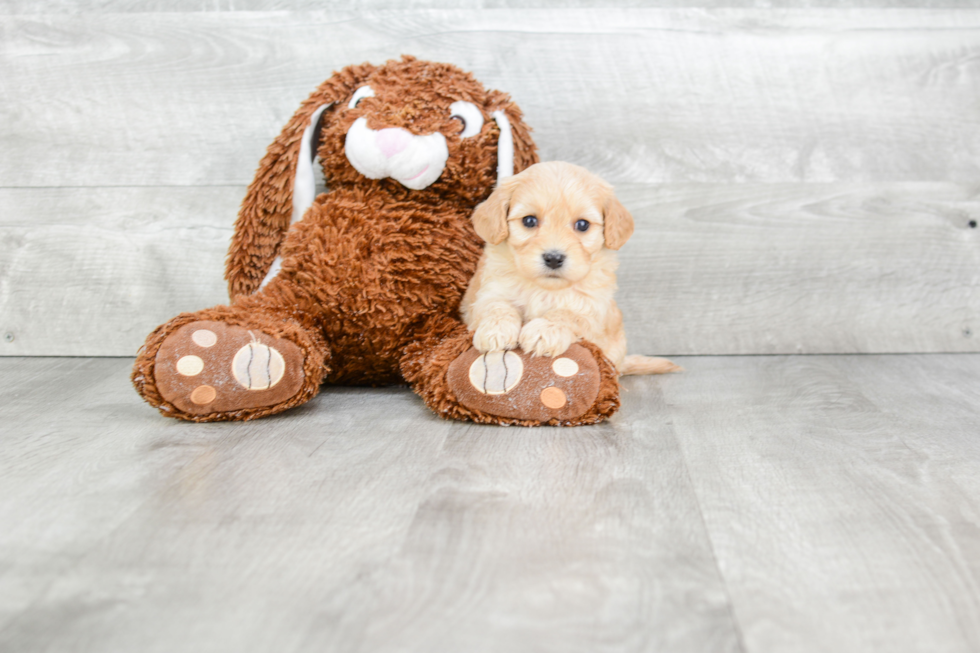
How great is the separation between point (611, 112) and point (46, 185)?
3.64 ft

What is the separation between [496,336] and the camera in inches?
41.0

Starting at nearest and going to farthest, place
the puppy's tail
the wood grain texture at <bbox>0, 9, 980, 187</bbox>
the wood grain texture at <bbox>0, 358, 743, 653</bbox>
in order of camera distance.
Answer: the wood grain texture at <bbox>0, 358, 743, 653</bbox>
the puppy's tail
the wood grain texture at <bbox>0, 9, 980, 187</bbox>

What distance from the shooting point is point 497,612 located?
1.93 feet

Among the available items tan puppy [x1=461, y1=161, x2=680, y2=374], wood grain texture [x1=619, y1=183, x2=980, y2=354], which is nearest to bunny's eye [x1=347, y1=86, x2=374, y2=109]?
tan puppy [x1=461, y1=161, x2=680, y2=374]

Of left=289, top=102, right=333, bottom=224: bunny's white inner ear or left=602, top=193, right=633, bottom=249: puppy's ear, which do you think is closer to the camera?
left=602, top=193, right=633, bottom=249: puppy's ear

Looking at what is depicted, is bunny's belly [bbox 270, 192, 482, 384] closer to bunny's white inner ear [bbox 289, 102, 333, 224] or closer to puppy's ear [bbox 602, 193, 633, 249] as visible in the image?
bunny's white inner ear [bbox 289, 102, 333, 224]

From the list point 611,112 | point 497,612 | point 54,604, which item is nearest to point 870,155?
point 611,112

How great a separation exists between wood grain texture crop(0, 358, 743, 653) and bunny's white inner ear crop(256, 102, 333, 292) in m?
0.31

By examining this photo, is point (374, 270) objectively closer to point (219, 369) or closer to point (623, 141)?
point (219, 369)

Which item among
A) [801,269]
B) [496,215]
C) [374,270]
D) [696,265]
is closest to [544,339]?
[496,215]

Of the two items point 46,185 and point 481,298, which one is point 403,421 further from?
point 46,185

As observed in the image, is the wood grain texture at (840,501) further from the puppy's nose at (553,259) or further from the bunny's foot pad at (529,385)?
the puppy's nose at (553,259)

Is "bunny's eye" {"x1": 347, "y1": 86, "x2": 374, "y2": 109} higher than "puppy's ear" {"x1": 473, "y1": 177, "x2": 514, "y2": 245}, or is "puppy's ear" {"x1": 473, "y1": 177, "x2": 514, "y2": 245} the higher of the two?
"bunny's eye" {"x1": 347, "y1": 86, "x2": 374, "y2": 109}

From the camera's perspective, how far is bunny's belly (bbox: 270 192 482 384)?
117cm
